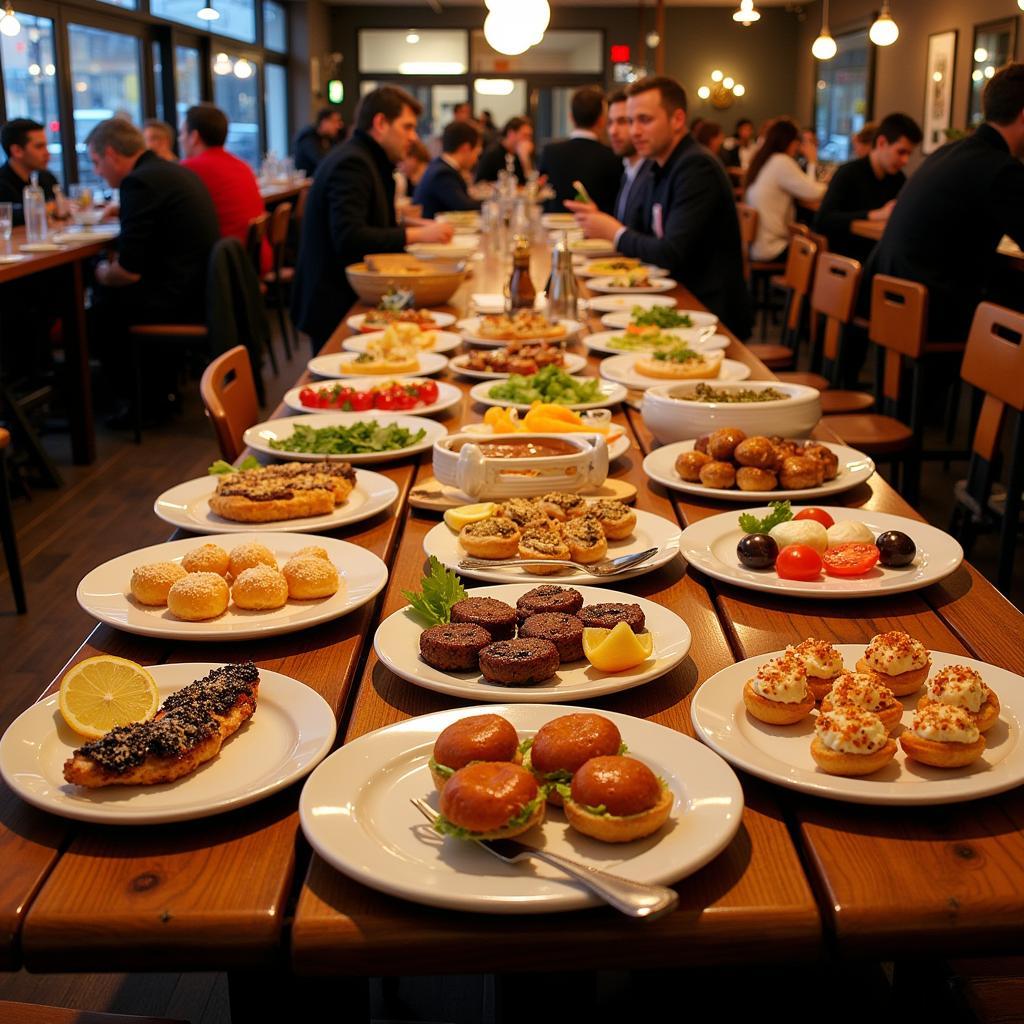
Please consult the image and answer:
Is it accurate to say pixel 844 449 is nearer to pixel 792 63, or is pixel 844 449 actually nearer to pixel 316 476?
pixel 316 476

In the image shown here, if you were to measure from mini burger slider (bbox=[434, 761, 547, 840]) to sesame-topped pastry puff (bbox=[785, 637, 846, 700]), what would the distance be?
31 centimetres

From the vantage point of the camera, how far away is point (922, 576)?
1371 millimetres

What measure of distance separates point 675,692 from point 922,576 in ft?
1.35

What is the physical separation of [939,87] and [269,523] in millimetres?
12883

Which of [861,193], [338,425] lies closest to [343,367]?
[338,425]

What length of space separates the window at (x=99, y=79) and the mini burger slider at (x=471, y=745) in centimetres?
862

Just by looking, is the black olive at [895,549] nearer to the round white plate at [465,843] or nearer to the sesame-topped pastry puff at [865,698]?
the sesame-topped pastry puff at [865,698]

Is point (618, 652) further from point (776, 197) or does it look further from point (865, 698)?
point (776, 197)

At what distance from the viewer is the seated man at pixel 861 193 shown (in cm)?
664

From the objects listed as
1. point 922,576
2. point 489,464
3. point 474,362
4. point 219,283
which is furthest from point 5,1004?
point 219,283

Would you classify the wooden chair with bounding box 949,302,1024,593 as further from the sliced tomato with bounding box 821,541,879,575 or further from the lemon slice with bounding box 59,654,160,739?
the lemon slice with bounding box 59,654,160,739

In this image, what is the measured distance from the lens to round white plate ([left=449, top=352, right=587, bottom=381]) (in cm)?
254

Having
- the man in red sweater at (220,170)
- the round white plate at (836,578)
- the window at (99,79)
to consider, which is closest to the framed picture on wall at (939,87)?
the window at (99,79)

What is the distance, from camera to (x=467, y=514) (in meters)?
1.49
